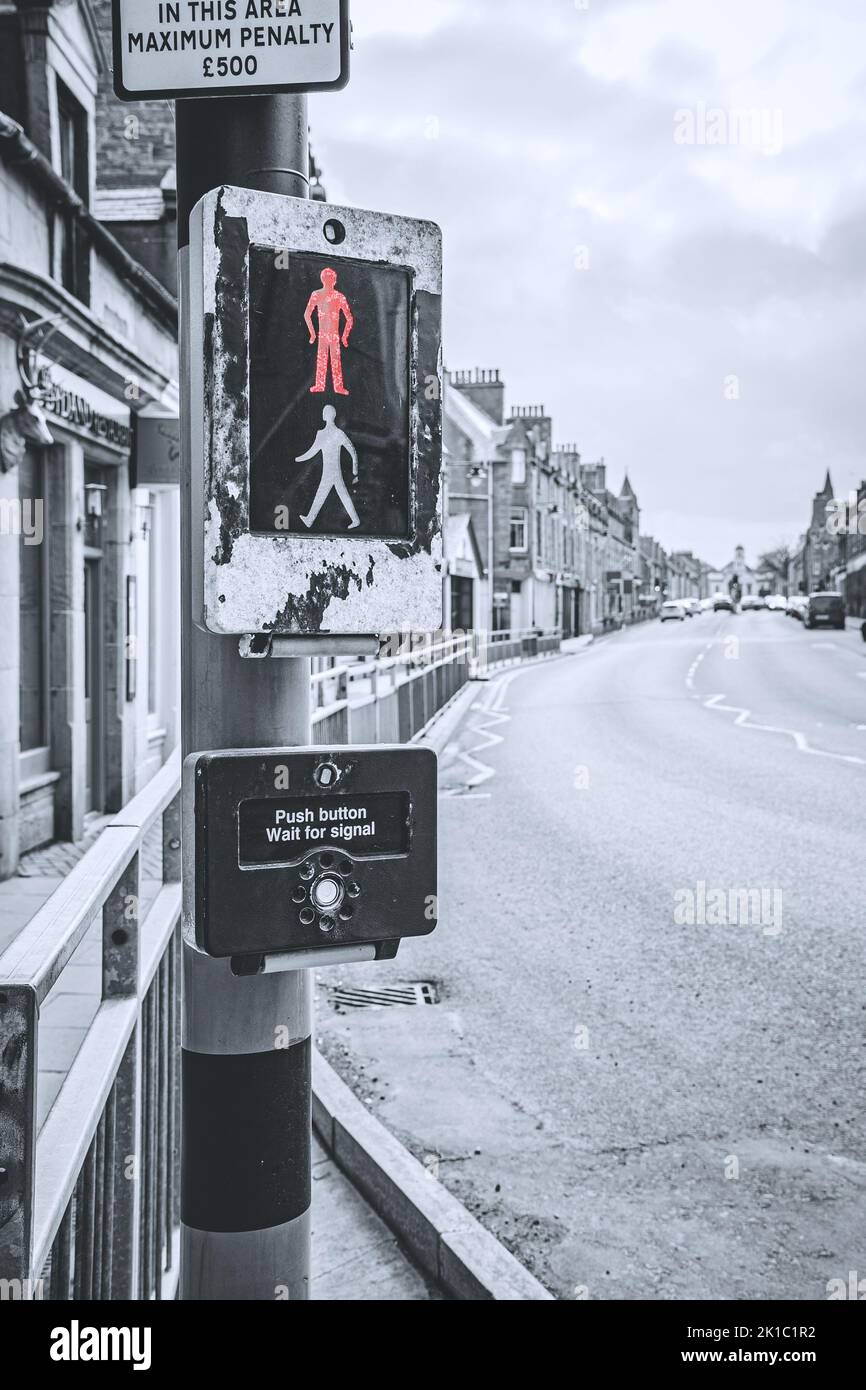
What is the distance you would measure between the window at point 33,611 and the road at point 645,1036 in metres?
3.92

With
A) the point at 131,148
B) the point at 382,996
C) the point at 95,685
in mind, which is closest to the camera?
the point at 382,996

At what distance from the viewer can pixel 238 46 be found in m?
1.95

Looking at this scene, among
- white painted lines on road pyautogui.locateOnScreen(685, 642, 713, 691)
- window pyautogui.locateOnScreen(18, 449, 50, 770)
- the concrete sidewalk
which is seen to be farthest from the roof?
the concrete sidewalk

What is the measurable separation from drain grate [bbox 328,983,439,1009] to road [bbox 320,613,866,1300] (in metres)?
0.10

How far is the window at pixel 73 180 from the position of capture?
1191cm

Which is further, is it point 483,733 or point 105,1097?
point 483,733

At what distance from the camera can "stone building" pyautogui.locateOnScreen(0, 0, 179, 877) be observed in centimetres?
1015

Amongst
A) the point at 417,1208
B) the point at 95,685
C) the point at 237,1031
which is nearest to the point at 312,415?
the point at 237,1031

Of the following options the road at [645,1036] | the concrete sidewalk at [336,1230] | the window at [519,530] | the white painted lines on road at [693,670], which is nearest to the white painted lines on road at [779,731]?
the road at [645,1036]

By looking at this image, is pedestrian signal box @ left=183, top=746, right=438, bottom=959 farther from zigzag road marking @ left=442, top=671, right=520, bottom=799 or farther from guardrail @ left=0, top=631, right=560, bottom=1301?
zigzag road marking @ left=442, top=671, right=520, bottom=799

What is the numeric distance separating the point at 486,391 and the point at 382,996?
52889 millimetres

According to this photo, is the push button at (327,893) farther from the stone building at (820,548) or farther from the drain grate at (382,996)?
the stone building at (820,548)

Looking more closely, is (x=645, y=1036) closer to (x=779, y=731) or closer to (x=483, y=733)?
(x=779, y=731)
